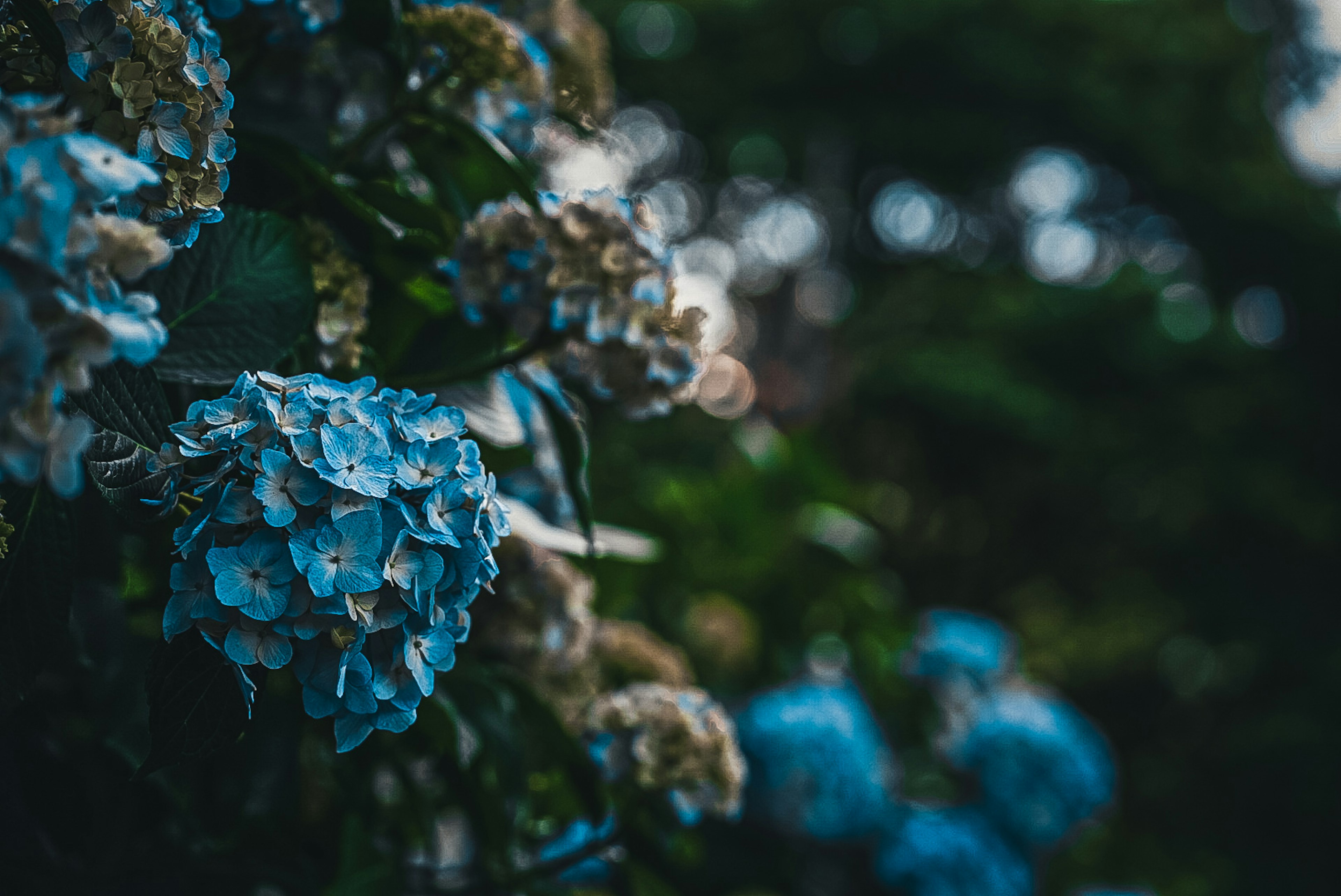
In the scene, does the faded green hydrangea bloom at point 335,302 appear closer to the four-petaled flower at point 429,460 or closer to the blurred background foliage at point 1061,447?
the four-petaled flower at point 429,460

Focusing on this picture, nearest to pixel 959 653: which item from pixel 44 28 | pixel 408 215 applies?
pixel 408 215

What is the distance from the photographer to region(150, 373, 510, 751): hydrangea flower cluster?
353mm

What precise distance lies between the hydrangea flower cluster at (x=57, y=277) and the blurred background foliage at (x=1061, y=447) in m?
0.81

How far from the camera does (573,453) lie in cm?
60

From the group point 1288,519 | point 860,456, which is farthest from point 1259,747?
point 860,456

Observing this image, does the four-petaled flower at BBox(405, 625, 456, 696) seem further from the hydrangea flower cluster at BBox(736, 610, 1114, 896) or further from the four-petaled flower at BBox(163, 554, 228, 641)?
the hydrangea flower cluster at BBox(736, 610, 1114, 896)

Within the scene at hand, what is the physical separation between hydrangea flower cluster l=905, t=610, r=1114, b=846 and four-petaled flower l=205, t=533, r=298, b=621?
1.19 m

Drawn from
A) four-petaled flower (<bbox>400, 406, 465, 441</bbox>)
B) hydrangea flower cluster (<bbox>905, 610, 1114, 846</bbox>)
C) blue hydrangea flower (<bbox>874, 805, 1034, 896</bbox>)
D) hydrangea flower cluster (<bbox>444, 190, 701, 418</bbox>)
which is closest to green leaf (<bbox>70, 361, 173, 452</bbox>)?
four-petaled flower (<bbox>400, 406, 465, 441</bbox>)

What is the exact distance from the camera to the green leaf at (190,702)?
14.3 inches

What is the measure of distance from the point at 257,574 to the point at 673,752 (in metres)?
0.42

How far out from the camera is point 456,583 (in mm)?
388

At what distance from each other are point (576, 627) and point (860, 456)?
8.94 feet

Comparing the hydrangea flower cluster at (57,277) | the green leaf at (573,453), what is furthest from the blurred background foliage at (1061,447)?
the hydrangea flower cluster at (57,277)

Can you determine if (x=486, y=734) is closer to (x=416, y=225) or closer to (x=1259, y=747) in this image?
(x=416, y=225)
